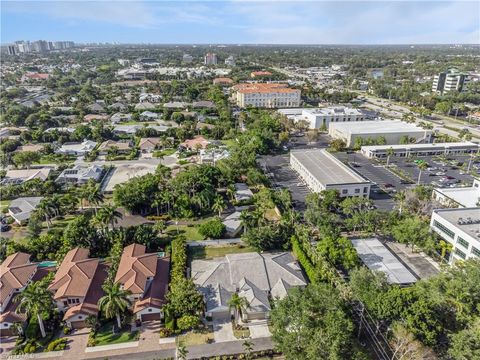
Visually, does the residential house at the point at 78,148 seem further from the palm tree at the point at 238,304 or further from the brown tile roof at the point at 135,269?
the palm tree at the point at 238,304

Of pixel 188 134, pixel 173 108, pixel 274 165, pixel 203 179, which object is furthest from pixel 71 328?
pixel 173 108

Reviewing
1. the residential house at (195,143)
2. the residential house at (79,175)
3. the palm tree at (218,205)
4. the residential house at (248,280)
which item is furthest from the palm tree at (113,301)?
the residential house at (195,143)

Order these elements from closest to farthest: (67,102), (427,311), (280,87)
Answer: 1. (427,311)
2. (67,102)
3. (280,87)

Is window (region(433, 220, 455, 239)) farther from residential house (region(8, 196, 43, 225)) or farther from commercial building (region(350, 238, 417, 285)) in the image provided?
residential house (region(8, 196, 43, 225))

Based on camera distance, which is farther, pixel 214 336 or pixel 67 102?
pixel 67 102

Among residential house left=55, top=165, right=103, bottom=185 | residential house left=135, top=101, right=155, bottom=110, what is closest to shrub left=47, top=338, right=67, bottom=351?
residential house left=55, top=165, right=103, bottom=185

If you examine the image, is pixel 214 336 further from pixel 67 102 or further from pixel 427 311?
pixel 67 102

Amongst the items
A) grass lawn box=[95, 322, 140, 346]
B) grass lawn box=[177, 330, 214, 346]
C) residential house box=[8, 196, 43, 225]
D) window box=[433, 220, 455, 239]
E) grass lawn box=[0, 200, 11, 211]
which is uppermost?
window box=[433, 220, 455, 239]
